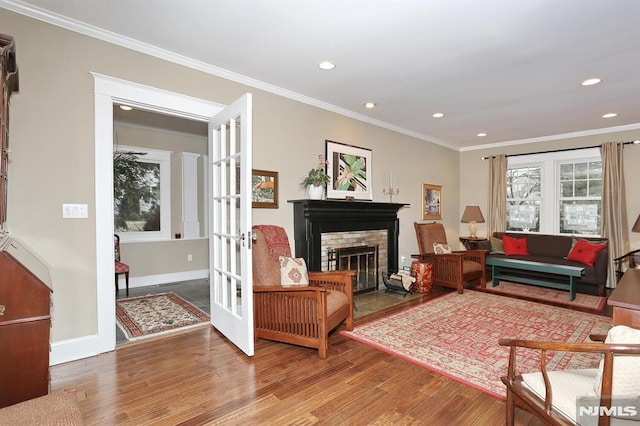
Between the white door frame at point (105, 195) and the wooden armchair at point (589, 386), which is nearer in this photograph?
the wooden armchair at point (589, 386)

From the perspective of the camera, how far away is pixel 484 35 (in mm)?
2506

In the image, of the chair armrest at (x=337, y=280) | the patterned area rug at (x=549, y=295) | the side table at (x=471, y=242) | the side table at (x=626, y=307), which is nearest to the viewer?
the side table at (x=626, y=307)

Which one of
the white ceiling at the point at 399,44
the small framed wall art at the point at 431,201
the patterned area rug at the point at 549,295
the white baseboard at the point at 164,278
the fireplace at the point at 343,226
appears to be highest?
the white ceiling at the point at 399,44

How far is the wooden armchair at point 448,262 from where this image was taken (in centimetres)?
468

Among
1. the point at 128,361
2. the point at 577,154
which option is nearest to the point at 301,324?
the point at 128,361

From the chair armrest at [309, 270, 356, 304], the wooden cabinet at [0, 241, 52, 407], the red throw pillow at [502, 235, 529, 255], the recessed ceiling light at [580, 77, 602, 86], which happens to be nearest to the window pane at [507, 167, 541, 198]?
the red throw pillow at [502, 235, 529, 255]

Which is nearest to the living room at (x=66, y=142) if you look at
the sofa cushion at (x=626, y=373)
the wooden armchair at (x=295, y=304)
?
the wooden armchair at (x=295, y=304)

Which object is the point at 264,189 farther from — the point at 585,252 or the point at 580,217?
the point at 580,217

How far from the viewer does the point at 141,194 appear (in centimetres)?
512

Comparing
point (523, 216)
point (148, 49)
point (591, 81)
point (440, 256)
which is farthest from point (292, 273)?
point (523, 216)

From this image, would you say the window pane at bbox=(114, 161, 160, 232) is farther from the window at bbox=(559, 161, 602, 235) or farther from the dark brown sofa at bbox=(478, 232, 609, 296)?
the window at bbox=(559, 161, 602, 235)

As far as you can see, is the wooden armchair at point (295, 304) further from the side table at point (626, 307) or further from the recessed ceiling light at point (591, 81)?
the recessed ceiling light at point (591, 81)

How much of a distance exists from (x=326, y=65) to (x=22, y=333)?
292 centimetres

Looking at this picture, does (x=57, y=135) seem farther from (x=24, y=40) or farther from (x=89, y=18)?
(x=89, y=18)
